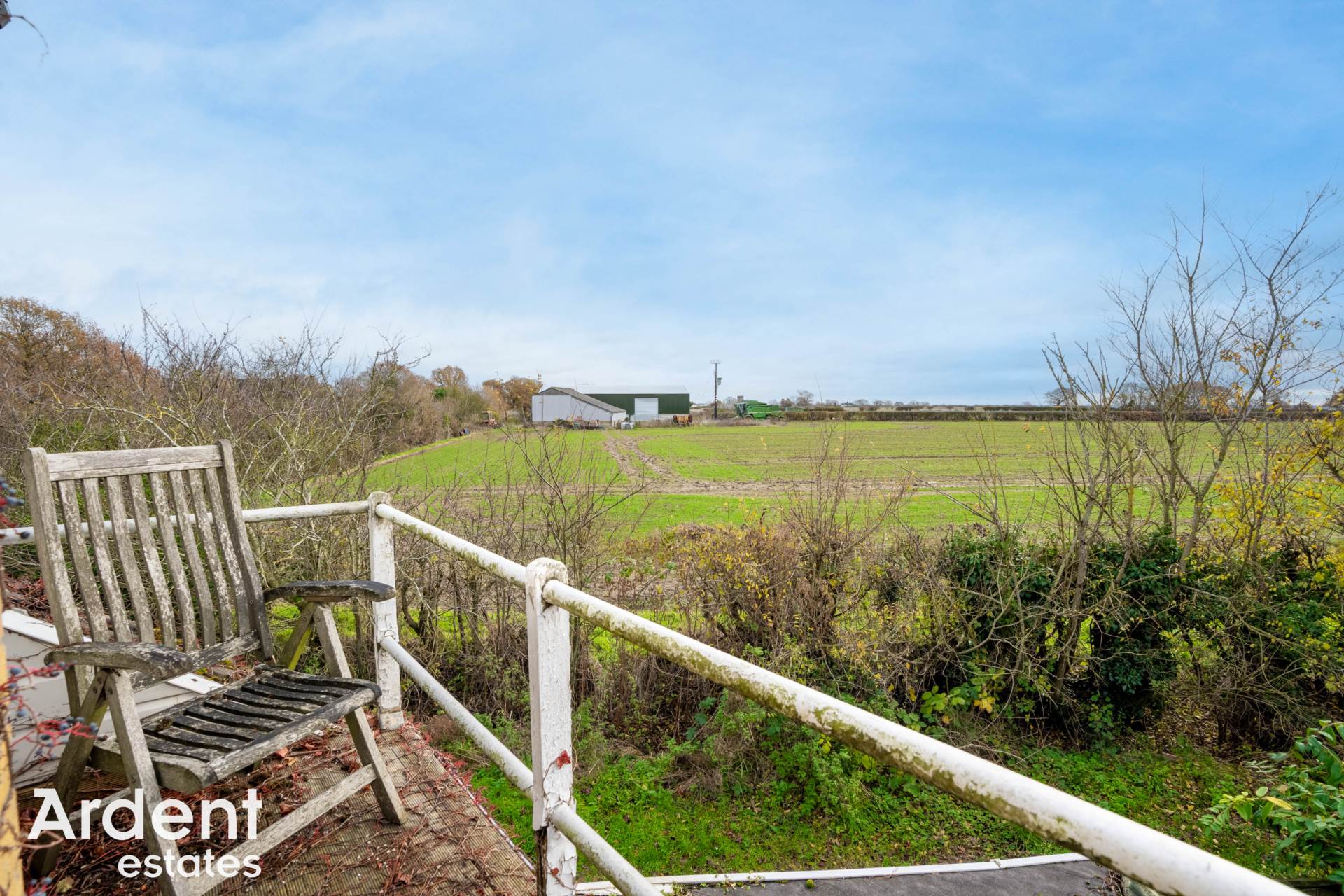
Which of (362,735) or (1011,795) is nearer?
(1011,795)

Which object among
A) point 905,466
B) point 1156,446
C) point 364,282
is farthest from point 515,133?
point 1156,446

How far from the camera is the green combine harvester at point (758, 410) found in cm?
6098

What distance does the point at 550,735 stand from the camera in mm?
1646

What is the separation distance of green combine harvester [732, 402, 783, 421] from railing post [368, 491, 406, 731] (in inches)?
2202

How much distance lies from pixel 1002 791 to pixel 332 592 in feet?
7.24

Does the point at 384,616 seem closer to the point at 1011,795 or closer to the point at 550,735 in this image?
the point at 550,735

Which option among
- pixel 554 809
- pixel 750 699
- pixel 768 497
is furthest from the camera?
pixel 768 497

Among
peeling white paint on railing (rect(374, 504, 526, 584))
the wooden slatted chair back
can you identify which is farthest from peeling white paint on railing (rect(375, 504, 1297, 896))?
the wooden slatted chair back

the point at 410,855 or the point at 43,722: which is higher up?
the point at 43,722

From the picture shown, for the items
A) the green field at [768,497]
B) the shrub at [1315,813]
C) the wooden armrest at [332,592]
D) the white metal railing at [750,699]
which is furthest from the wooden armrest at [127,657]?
the green field at [768,497]

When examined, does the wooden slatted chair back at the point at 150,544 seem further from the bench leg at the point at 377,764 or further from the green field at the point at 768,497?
the green field at the point at 768,497

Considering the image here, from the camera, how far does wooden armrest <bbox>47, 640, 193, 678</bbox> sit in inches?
64.0

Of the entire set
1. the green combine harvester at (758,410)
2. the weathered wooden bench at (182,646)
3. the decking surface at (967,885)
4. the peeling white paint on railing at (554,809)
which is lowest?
the decking surface at (967,885)

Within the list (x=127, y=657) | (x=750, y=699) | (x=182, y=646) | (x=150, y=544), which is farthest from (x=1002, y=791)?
(x=182, y=646)
